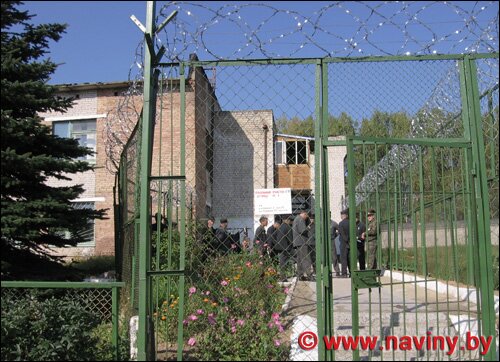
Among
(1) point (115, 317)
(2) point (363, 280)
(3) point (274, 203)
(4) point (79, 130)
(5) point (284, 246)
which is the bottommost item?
(1) point (115, 317)

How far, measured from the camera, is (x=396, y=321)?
5.25 metres

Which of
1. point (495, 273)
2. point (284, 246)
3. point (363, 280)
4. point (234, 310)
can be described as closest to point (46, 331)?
point (234, 310)

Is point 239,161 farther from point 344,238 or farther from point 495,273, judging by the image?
point 495,273

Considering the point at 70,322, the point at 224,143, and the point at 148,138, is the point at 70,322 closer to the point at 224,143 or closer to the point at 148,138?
the point at 148,138

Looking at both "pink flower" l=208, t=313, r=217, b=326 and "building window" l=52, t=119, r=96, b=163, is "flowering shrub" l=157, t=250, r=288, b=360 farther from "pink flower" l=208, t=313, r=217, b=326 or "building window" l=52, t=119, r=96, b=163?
"building window" l=52, t=119, r=96, b=163

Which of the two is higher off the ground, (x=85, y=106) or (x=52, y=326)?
(x=85, y=106)

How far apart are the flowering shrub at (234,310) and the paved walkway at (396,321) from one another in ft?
0.91

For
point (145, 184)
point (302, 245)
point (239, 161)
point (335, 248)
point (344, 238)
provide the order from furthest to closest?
point (335, 248) < point (344, 238) < point (302, 245) < point (239, 161) < point (145, 184)

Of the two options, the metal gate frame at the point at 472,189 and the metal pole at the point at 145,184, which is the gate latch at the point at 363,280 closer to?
the metal gate frame at the point at 472,189

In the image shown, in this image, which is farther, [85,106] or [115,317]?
[85,106]

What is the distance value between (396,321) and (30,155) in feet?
20.4

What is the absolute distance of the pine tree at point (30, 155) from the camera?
7.69 meters

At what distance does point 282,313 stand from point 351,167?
2.29 m

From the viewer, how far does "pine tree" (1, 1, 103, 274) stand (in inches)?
303
